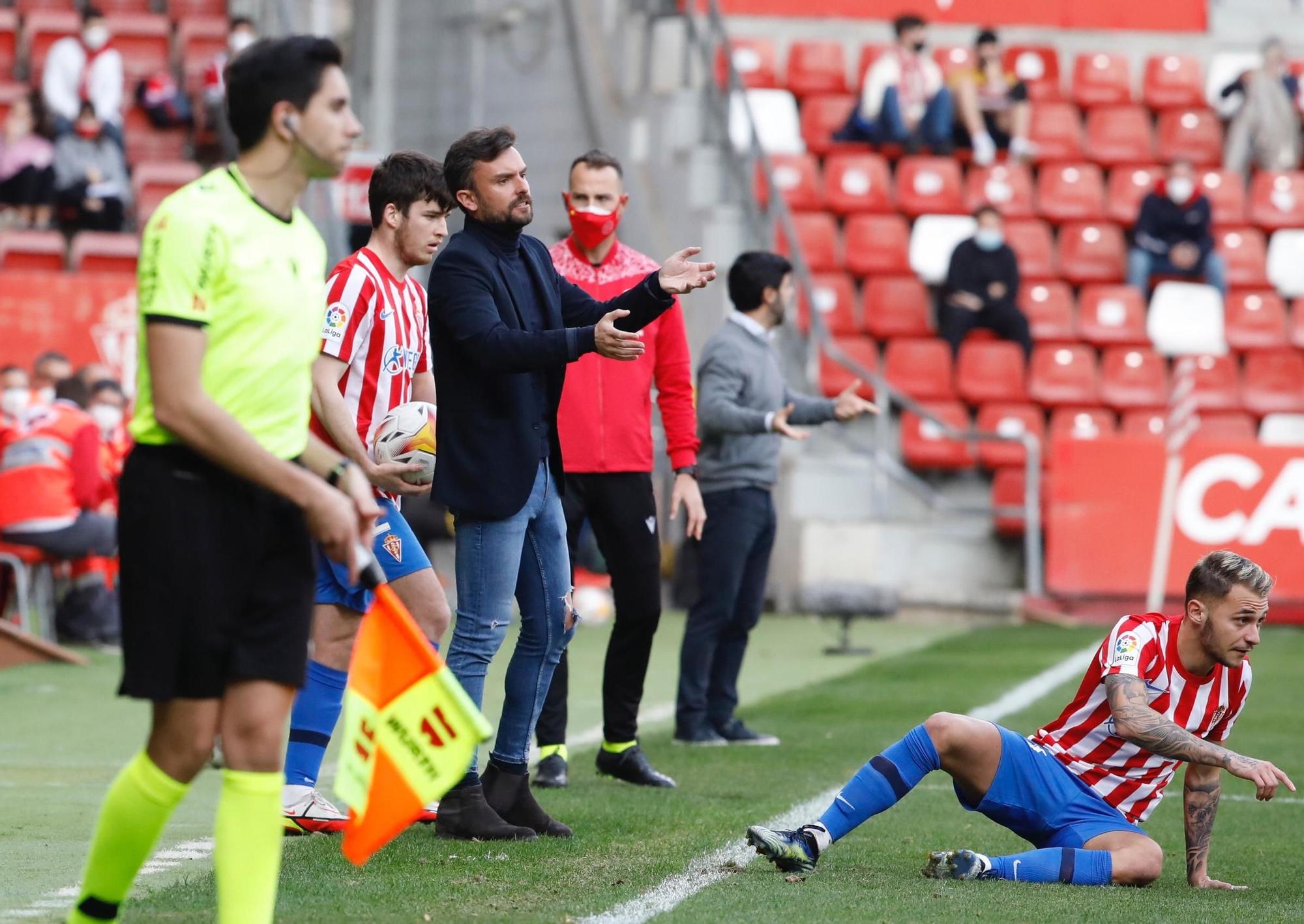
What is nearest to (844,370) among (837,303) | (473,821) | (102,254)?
(837,303)

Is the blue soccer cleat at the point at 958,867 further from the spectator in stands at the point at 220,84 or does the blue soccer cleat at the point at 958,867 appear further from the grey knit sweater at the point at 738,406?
the spectator in stands at the point at 220,84

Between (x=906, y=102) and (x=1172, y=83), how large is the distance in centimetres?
341

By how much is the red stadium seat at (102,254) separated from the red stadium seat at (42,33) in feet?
11.1

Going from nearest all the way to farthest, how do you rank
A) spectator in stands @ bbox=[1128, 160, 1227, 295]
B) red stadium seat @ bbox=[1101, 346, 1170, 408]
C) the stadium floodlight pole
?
the stadium floodlight pole, red stadium seat @ bbox=[1101, 346, 1170, 408], spectator in stands @ bbox=[1128, 160, 1227, 295]

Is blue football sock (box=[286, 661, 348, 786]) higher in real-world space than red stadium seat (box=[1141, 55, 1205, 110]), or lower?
lower

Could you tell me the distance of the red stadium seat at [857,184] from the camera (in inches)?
748

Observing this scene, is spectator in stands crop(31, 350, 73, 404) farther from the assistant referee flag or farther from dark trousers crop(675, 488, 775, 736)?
the assistant referee flag

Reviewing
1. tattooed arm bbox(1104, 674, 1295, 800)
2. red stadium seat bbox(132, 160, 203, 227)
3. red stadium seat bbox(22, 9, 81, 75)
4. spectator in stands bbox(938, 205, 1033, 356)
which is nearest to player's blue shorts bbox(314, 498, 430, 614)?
tattooed arm bbox(1104, 674, 1295, 800)

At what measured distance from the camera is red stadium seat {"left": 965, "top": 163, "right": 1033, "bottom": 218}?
19.3 m

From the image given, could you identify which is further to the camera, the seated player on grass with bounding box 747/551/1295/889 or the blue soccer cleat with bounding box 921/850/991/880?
the blue soccer cleat with bounding box 921/850/991/880

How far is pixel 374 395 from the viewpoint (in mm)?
6090

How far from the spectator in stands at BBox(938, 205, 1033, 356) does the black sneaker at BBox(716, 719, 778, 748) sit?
9193mm

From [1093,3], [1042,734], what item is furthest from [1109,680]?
[1093,3]

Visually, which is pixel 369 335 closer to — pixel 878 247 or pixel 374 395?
pixel 374 395
